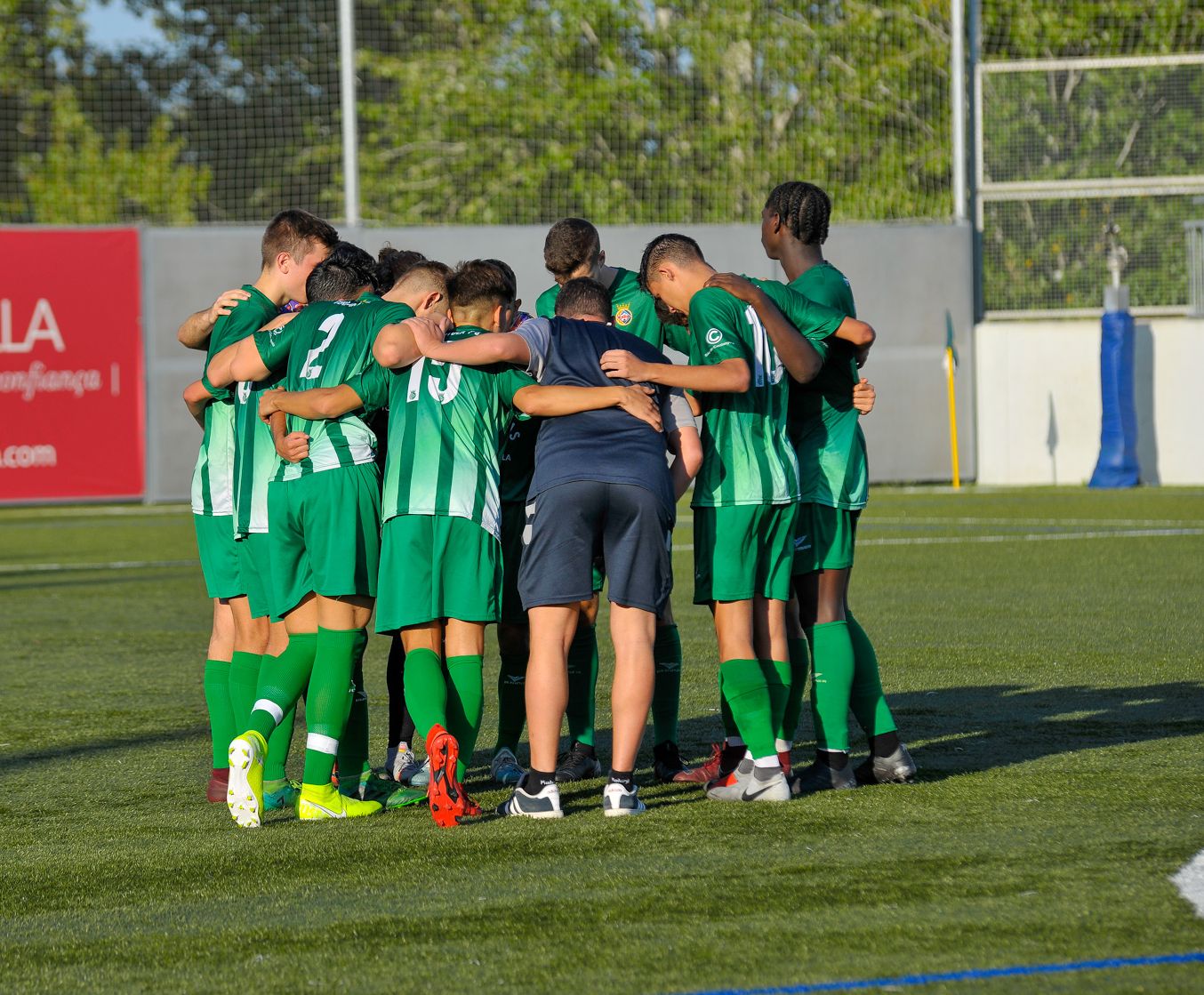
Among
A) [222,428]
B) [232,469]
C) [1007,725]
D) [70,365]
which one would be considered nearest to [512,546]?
[232,469]

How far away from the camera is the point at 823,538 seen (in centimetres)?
576

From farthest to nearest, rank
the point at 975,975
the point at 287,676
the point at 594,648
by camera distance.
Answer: the point at 594,648 → the point at 287,676 → the point at 975,975

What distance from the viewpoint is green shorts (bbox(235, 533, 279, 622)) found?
5773mm

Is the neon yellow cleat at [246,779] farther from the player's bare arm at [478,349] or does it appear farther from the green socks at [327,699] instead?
the player's bare arm at [478,349]

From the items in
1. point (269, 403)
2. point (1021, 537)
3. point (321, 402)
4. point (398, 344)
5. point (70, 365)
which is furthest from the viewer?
point (70, 365)

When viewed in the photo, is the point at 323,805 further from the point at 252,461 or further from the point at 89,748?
the point at 89,748

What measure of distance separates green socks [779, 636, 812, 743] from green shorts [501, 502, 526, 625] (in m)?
0.93

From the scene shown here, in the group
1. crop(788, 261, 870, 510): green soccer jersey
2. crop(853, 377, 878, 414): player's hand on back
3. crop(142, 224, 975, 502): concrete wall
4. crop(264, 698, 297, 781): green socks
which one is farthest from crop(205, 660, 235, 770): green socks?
crop(142, 224, 975, 502): concrete wall

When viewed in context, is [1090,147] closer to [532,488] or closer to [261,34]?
[261,34]

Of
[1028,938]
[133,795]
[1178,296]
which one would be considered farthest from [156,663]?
[1178,296]

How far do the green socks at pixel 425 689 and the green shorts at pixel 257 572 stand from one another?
1.86 ft

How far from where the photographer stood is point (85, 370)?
2227cm

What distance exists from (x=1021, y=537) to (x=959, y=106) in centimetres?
1067

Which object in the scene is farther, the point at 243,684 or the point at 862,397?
the point at 243,684
